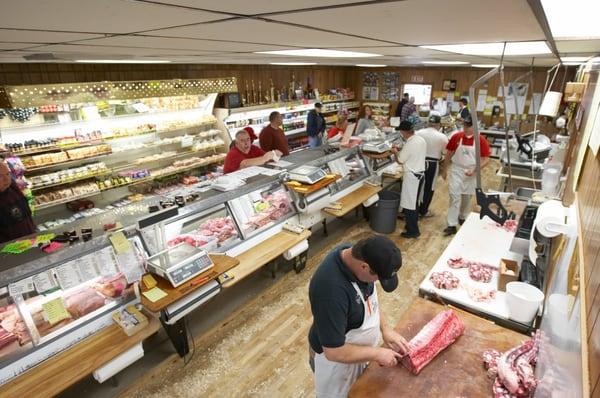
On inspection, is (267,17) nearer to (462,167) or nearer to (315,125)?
(462,167)

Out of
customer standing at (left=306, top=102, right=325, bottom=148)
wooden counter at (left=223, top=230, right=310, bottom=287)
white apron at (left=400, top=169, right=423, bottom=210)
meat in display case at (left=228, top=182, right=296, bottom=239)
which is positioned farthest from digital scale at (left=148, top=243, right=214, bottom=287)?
customer standing at (left=306, top=102, right=325, bottom=148)

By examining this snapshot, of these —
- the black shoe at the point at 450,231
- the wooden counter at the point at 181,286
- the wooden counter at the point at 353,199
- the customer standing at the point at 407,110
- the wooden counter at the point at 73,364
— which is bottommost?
the black shoe at the point at 450,231

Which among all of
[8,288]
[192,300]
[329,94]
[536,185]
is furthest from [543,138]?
[8,288]

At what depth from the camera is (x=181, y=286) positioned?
9.20ft

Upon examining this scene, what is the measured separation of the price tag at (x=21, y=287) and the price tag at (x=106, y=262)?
1.45ft

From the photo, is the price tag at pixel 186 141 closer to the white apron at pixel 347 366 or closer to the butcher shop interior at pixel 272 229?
the butcher shop interior at pixel 272 229

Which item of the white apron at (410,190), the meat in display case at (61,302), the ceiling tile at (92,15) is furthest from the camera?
the white apron at (410,190)

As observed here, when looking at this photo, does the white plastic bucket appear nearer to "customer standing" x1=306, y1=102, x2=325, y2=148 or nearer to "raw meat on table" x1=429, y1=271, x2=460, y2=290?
"raw meat on table" x1=429, y1=271, x2=460, y2=290

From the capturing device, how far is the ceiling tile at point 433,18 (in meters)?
0.98

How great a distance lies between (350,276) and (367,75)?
38.6ft

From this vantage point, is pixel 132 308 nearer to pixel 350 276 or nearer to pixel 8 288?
pixel 8 288

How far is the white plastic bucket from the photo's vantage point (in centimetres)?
252

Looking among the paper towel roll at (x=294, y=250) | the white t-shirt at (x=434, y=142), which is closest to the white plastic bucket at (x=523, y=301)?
the paper towel roll at (x=294, y=250)

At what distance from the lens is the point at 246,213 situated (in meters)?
4.13
